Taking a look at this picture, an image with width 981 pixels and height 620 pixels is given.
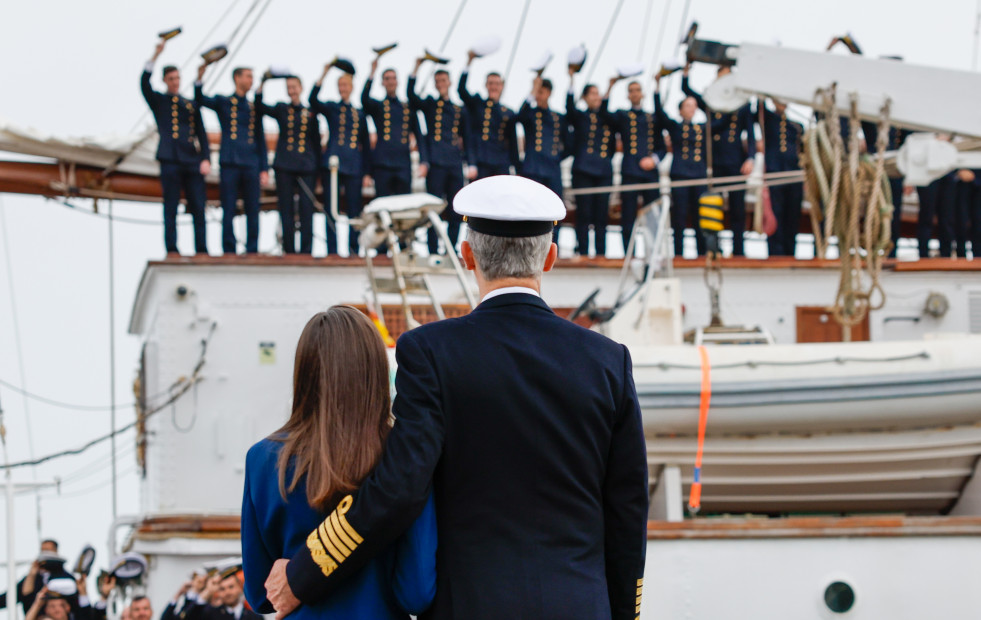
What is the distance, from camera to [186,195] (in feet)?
32.7

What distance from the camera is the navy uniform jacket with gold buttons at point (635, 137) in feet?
34.8

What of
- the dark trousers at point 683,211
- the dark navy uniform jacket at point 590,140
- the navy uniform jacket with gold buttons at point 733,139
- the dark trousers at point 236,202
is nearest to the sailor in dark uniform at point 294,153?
the dark trousers at point 236,202

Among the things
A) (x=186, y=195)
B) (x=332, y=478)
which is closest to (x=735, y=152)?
(x=186, y=195)

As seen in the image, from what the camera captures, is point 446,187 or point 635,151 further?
point 635,151

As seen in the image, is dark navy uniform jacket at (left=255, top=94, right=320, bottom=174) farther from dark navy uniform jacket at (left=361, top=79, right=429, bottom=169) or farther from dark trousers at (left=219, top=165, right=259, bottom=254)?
dark navy uniform jacket at (left=361, top=79, right=429, bottom=169)

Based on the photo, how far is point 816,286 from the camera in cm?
935

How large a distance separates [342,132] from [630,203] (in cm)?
280

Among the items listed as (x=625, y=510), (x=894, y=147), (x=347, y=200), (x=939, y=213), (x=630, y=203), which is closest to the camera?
(x=625, y=510)

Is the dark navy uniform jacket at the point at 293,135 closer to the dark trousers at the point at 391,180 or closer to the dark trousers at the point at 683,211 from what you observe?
the dark trousers at the point at 391,180

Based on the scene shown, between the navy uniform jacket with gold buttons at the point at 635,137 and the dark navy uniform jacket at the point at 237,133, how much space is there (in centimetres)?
332

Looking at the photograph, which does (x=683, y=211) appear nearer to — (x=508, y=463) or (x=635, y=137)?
(x=635, y=137)

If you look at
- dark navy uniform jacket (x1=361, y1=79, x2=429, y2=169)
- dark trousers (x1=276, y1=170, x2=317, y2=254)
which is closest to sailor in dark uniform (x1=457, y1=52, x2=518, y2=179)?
dark navy uniform jacket (x1=361, y1=79, x2=429, y2=169)

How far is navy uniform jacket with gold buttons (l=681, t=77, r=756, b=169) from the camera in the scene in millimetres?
10805

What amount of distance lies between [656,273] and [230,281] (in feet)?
11.1
